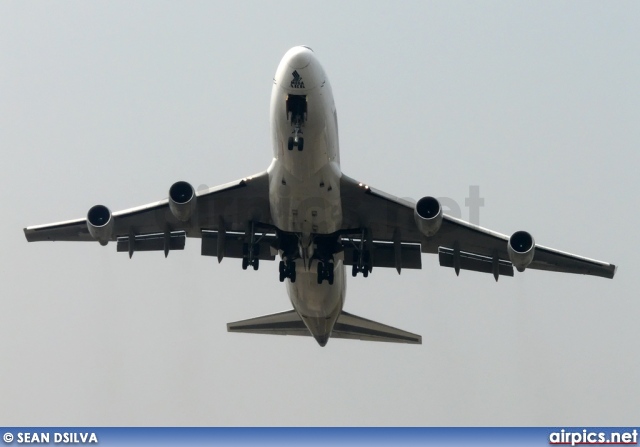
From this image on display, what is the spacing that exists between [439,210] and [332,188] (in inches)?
117

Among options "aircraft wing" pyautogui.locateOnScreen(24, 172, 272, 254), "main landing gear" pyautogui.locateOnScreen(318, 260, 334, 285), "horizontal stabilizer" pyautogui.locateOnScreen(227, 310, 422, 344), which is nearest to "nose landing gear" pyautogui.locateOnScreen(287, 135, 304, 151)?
"aircraft wing" pyautogui.locateOnScreen(24, 172, 272, 254)

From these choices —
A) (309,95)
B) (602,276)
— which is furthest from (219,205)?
(602,276)

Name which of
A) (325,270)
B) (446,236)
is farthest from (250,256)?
(446,236)

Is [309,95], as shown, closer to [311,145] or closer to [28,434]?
[311,145]

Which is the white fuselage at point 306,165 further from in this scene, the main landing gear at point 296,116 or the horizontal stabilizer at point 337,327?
the horizontal stabilizer at point 337,327

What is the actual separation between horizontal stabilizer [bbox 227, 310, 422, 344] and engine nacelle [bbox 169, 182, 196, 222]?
8568 mm

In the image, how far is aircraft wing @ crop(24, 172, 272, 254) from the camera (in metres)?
30.8

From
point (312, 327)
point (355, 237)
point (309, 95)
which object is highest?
point (309, 95)

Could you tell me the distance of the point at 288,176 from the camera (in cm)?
2848

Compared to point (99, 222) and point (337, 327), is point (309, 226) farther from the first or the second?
point (337, 327)

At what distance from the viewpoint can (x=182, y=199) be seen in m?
28.9

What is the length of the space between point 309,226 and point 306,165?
2650mm

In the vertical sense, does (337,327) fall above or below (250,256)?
below

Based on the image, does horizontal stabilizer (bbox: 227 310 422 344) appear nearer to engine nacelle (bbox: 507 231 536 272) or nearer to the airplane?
the airplane
